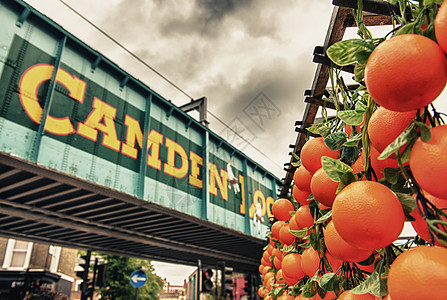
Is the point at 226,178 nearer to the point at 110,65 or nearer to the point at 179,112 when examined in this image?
the point at 179,112

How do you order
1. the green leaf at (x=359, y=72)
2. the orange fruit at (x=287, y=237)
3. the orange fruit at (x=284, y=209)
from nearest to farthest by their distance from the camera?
the green leaf at (x=359, y=72) < the orange fruit at (x=287, y=237) < the orange fruit at (x=284, y=209)

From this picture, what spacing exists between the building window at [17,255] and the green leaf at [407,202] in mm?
22554

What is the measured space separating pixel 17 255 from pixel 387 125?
2351 centimetres

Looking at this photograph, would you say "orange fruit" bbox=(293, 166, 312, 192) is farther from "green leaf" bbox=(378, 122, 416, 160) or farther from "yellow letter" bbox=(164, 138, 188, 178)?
"yellow letter" bbox=(164, 138, 188, 178)

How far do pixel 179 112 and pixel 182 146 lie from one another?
1.55m

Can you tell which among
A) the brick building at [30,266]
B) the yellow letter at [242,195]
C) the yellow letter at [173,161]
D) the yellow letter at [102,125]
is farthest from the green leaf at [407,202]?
the brick building at [30,266]

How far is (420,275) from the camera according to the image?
1.75ft

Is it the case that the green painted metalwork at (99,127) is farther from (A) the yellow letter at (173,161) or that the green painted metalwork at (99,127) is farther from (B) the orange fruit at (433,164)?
(B) the orange fruit at (433,164)

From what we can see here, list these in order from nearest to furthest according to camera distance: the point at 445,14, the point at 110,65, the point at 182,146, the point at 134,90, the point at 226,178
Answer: the point at 445,14 → the point at 110,65 → the point at 134,90 → the point at 182,146 → the point at 226,178

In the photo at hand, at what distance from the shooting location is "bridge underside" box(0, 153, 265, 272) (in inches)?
282

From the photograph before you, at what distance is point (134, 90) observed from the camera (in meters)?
10.9

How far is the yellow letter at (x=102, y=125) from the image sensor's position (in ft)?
28.2

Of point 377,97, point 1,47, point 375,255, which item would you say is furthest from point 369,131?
point 1,47

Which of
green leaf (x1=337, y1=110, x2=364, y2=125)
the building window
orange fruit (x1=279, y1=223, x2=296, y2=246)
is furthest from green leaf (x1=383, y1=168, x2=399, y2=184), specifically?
the building window
